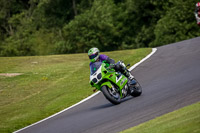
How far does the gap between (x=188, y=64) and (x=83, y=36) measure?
40658 mm

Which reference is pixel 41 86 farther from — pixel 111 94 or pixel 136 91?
pixel 111 94

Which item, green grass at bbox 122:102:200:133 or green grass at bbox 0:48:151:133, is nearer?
green grass at bbox 122:102:200:133

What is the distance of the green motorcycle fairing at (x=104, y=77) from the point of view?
11984mm

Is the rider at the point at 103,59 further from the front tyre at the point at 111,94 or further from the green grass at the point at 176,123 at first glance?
the green grass at the point at 176,123

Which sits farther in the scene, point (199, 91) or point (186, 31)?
point (186, 31)

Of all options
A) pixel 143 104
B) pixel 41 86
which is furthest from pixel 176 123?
pixel 41 86

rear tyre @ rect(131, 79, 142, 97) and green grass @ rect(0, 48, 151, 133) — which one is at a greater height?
rear tyre @ rect(131, 79, 142, 97)

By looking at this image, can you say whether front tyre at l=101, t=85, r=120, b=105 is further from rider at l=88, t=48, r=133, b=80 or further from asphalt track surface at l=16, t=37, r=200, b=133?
rider at l=88, t=48, r=133, b=80

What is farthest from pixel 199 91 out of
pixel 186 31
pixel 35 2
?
pixel 35 2

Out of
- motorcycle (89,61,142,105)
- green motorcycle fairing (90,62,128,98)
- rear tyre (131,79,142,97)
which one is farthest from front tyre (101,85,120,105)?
rear tyre (131,79,142,97)

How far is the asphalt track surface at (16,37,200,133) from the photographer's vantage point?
10.1 m

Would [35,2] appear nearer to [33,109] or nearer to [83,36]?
[83,36]

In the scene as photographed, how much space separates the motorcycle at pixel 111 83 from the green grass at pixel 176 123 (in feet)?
9.95

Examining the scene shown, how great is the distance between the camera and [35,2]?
65562 millimetres
